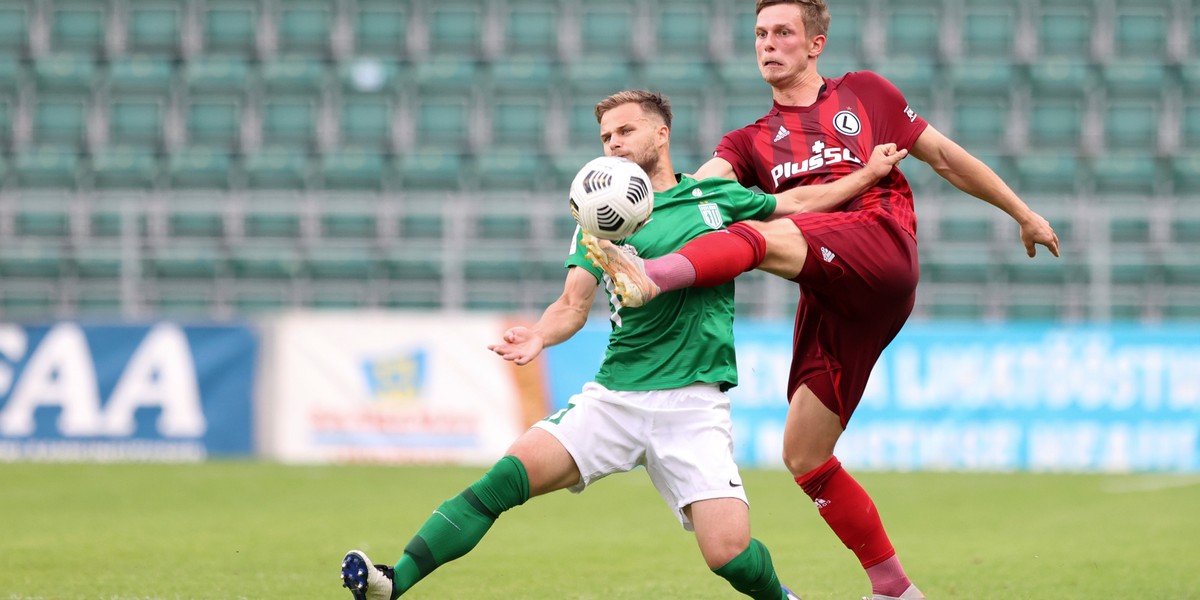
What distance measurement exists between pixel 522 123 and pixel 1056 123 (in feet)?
22.5

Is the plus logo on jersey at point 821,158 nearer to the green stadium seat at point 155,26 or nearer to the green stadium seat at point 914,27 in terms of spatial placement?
the green stadium seat at point 914,27

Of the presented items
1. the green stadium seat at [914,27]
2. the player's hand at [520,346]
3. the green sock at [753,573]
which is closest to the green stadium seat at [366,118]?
the green stadium seat at [914,27]

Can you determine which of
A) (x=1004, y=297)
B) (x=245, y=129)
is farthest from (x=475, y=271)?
(x=1004, y=297)

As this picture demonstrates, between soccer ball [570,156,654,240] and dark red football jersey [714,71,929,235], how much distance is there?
103 cm

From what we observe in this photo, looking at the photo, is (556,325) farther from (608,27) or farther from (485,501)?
(608,27)

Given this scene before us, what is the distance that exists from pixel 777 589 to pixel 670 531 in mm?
4212

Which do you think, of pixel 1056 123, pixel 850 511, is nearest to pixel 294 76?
pixel 1056 123

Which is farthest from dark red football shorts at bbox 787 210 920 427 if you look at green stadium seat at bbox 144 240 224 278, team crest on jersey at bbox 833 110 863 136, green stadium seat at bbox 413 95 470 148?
green stadium seat at bbox 413 95 470 148

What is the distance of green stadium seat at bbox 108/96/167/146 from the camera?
18062 millimetres

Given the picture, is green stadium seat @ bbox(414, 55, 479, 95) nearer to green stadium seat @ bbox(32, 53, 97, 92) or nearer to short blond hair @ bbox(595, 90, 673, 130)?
green stadium seat @ bbox(32, 53, 97, 92)

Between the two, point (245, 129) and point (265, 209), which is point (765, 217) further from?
point (245, 129)

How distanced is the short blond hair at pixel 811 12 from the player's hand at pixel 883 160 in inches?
21.8

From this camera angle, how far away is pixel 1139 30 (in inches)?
720

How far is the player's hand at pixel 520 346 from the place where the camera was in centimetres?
410
